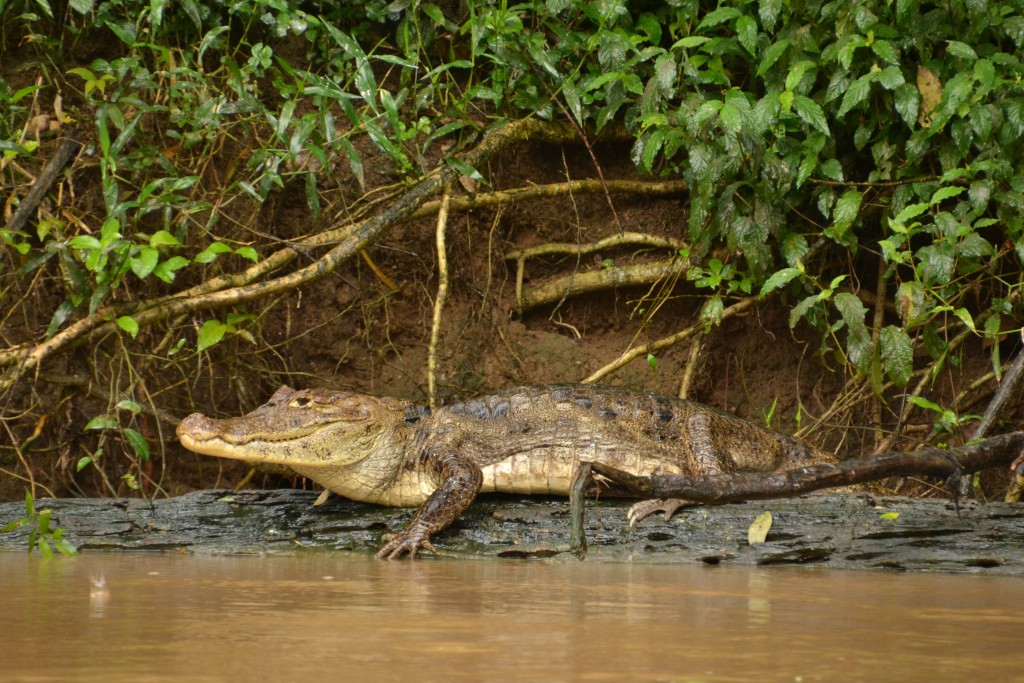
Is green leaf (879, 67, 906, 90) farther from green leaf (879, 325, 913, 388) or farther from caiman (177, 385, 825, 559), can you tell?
caiman (177, 385, 825, 559)

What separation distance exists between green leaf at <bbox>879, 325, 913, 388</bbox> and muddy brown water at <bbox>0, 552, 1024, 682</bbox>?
1.60m

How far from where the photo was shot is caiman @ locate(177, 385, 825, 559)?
15.9 feet

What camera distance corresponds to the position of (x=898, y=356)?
516cm

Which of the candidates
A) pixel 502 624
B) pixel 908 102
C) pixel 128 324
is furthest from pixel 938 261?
pixel 128 324

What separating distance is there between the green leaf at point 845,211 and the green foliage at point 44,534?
380 cm

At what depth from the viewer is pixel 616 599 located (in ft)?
9.68

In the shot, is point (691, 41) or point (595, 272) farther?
point (595, 272)

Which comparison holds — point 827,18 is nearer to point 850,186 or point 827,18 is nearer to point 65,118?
point 850,186

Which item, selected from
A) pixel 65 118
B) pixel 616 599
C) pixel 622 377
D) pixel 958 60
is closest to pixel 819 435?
pixel 622 377

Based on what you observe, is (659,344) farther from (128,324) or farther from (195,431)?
(128,324)

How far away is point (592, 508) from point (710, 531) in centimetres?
50

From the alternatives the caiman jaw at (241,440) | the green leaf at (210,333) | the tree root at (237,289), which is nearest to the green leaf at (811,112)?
the tree root at (237,289)

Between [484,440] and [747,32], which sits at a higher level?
[747,32]

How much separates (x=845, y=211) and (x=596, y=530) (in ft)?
7.34
